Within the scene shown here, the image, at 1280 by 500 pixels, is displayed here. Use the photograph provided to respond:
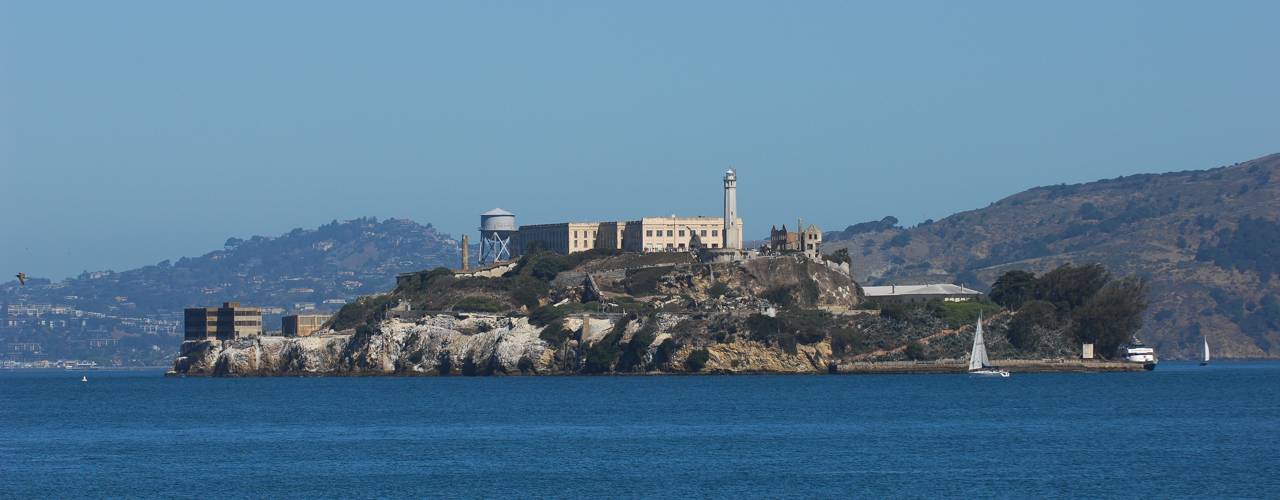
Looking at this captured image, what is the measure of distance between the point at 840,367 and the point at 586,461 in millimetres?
57952

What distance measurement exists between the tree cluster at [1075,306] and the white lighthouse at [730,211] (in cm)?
2393

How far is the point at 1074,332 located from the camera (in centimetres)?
11356

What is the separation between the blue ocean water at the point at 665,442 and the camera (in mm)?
45688

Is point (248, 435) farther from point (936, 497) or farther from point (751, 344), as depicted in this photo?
point (751, 344)

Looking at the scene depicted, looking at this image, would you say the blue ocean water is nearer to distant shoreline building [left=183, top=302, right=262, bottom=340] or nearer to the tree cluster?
the tree cluster

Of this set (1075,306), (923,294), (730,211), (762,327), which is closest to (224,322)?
(730,211)

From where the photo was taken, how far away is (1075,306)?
118 meters

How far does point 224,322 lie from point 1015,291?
3153 inches

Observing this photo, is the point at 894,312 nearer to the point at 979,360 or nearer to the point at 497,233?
the point at 979,360

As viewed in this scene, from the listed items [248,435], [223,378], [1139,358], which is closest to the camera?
[248,435]

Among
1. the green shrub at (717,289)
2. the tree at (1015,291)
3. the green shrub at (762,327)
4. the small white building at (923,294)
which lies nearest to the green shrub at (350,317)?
the green shrub at (717,289)

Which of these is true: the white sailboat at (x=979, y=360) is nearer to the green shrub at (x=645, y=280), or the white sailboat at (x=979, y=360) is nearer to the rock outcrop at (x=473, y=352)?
the rock outcrop at (x=473, y=352)

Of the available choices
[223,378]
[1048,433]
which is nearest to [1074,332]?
[1048,433]

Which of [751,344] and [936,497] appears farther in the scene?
[751,344]
